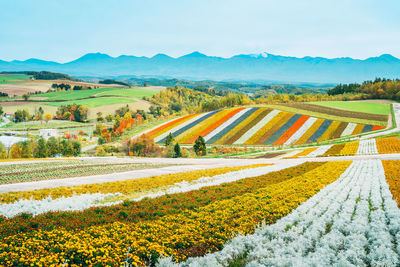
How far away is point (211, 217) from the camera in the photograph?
430 inches

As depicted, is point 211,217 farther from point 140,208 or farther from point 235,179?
point 235,179

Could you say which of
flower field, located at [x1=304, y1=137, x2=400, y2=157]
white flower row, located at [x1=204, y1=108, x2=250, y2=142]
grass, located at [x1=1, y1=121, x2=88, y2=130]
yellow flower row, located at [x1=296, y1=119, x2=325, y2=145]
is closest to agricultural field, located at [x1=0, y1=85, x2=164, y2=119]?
grass, located at [x1=1, y1=121, x2=88, y2=130]

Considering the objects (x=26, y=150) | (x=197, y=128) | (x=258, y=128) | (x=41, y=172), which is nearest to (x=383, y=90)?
(x=258, y=128)

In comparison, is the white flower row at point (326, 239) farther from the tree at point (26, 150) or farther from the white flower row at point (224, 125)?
the tree at point (26, 150)

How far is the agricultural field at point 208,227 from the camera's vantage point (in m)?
7.40

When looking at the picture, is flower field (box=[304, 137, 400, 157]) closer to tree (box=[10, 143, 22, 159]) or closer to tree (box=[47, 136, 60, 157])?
tree (box=[47, 136, 60, 157])

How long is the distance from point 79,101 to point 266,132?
14473 centimetres

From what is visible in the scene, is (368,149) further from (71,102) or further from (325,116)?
(71,102)

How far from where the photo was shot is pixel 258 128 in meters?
75.7

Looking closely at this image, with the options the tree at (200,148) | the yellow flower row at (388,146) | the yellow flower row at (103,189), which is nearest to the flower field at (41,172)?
the yellow flower row at (103,189)

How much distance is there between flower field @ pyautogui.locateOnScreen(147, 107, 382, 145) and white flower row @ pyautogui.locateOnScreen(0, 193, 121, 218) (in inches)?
2139

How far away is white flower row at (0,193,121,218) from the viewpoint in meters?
12.1

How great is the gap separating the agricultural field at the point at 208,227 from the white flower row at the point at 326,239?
0.10 feet

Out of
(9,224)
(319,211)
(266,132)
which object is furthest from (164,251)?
(266,132)
